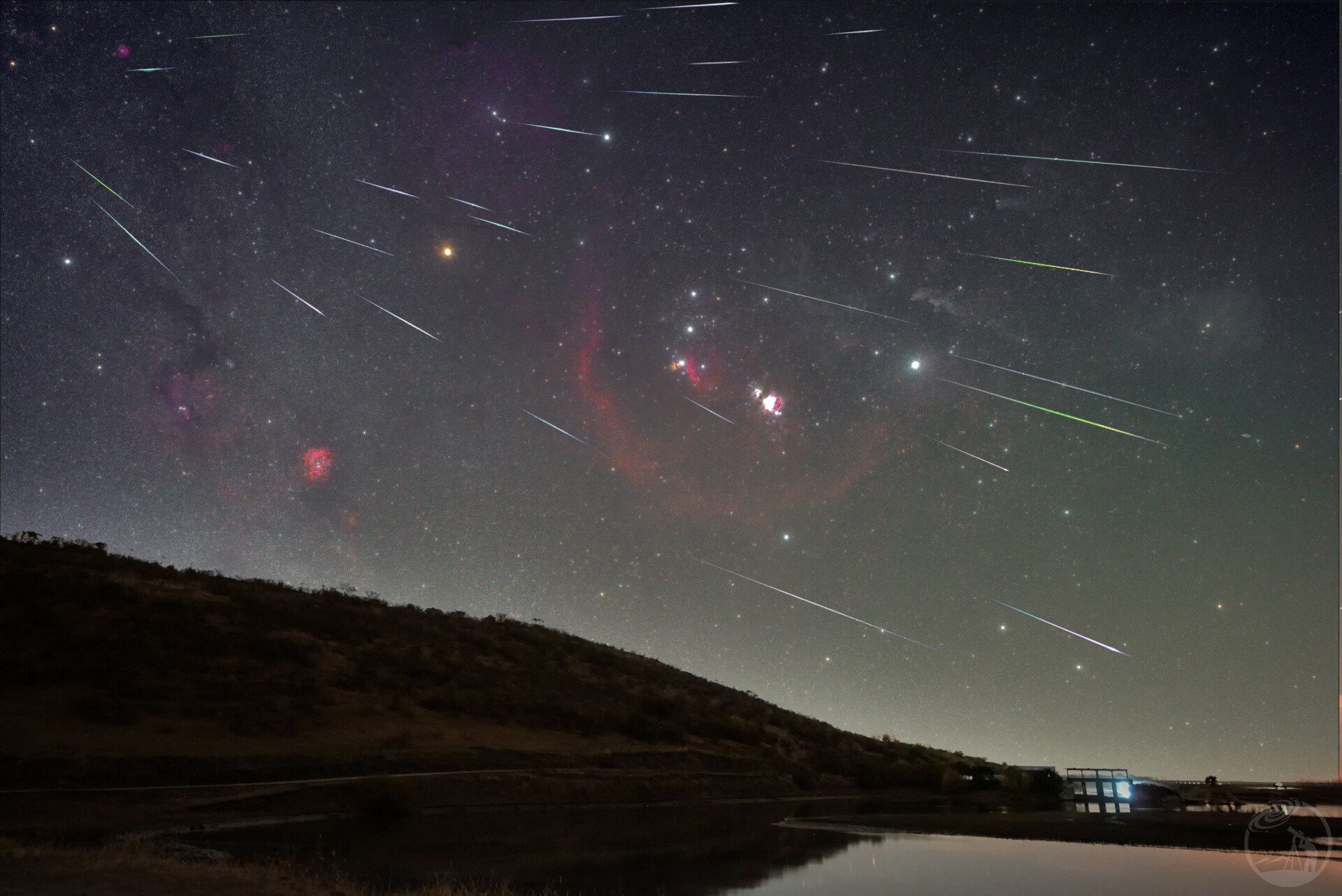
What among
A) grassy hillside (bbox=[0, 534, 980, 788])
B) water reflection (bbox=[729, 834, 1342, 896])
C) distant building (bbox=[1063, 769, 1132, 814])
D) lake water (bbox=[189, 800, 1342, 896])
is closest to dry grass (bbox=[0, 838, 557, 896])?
lake water (bbox=[189, 800, 1342, 896])

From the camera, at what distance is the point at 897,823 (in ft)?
88.4

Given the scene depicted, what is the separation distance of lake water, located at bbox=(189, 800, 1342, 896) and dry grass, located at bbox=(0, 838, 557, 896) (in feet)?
4.25

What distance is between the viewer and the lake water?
1448 cm

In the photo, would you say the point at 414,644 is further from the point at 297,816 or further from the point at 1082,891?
the point at 1082,891

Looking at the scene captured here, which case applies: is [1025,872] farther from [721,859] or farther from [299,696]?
[299,696]

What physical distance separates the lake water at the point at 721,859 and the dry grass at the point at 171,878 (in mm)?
1295

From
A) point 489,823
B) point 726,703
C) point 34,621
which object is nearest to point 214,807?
point 489,823

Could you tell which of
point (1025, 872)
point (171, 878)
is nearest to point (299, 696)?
point (171, 878)

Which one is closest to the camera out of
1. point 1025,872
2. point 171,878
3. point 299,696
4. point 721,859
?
point 171,878

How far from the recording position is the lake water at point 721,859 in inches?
570

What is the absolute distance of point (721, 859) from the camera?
58.0 ft

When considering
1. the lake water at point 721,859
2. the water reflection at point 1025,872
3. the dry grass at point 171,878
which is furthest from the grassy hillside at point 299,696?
the water reflection at point 1025,872

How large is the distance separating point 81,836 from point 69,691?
1325cm

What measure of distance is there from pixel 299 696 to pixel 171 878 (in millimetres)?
21286
